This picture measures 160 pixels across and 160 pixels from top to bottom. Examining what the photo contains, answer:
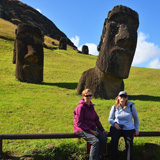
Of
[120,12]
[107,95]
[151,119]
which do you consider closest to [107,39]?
[120,12]

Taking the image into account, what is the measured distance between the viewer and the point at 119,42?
7.82 meters

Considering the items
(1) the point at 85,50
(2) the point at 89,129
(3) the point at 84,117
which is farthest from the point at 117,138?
(1) the point at 85,50

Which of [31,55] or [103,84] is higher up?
[31,55]

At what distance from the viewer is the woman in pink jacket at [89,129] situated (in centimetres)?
341

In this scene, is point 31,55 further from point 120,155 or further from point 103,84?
point 120,155

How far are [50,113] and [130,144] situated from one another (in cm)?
333

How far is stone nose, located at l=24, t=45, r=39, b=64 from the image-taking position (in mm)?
11617

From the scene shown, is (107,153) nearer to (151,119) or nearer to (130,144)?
(130,144)

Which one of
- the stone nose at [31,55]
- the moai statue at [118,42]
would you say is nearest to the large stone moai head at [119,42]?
the moai statue at [118,42]

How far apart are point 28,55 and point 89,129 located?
8.98m

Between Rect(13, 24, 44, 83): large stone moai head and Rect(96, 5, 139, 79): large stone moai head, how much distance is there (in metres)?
5.28

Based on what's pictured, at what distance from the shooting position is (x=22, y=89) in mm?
9859

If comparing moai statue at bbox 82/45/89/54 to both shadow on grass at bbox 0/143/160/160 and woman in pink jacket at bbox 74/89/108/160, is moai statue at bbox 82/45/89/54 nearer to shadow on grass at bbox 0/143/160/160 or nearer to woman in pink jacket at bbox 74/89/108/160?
shadow on grass at bbox 0/143/160/160

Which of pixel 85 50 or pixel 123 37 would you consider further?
pixel 85 50
